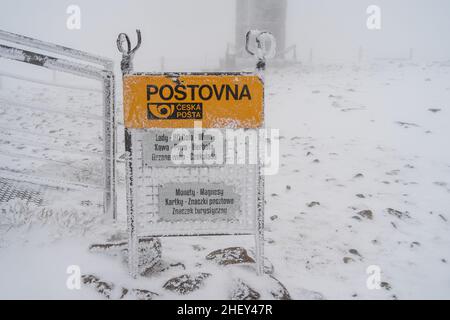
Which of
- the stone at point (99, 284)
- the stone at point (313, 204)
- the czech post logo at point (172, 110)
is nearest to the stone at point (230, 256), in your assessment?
A: the stone at point (99, 284)

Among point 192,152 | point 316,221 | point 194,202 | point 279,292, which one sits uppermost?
point 192,152

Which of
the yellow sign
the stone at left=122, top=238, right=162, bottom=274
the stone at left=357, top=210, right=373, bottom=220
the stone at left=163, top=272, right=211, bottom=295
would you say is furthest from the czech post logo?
the stone at left=357, top=210, right=373, bottom=220

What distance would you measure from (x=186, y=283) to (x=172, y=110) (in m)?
1.59

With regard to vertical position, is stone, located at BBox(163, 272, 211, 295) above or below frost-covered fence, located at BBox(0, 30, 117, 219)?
below

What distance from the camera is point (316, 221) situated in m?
4.87

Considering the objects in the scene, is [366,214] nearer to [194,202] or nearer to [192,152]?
[194,202]

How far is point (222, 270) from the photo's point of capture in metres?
3.66

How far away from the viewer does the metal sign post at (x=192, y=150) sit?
3.26 m

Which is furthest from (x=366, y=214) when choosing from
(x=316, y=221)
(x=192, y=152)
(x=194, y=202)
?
(x=192, y=152)

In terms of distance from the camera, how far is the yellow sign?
3252 millimetres

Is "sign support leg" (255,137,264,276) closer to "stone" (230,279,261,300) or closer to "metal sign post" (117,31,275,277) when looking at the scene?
"metal sign post" (117,31,275,277)

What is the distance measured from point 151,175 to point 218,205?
686 millimetres
